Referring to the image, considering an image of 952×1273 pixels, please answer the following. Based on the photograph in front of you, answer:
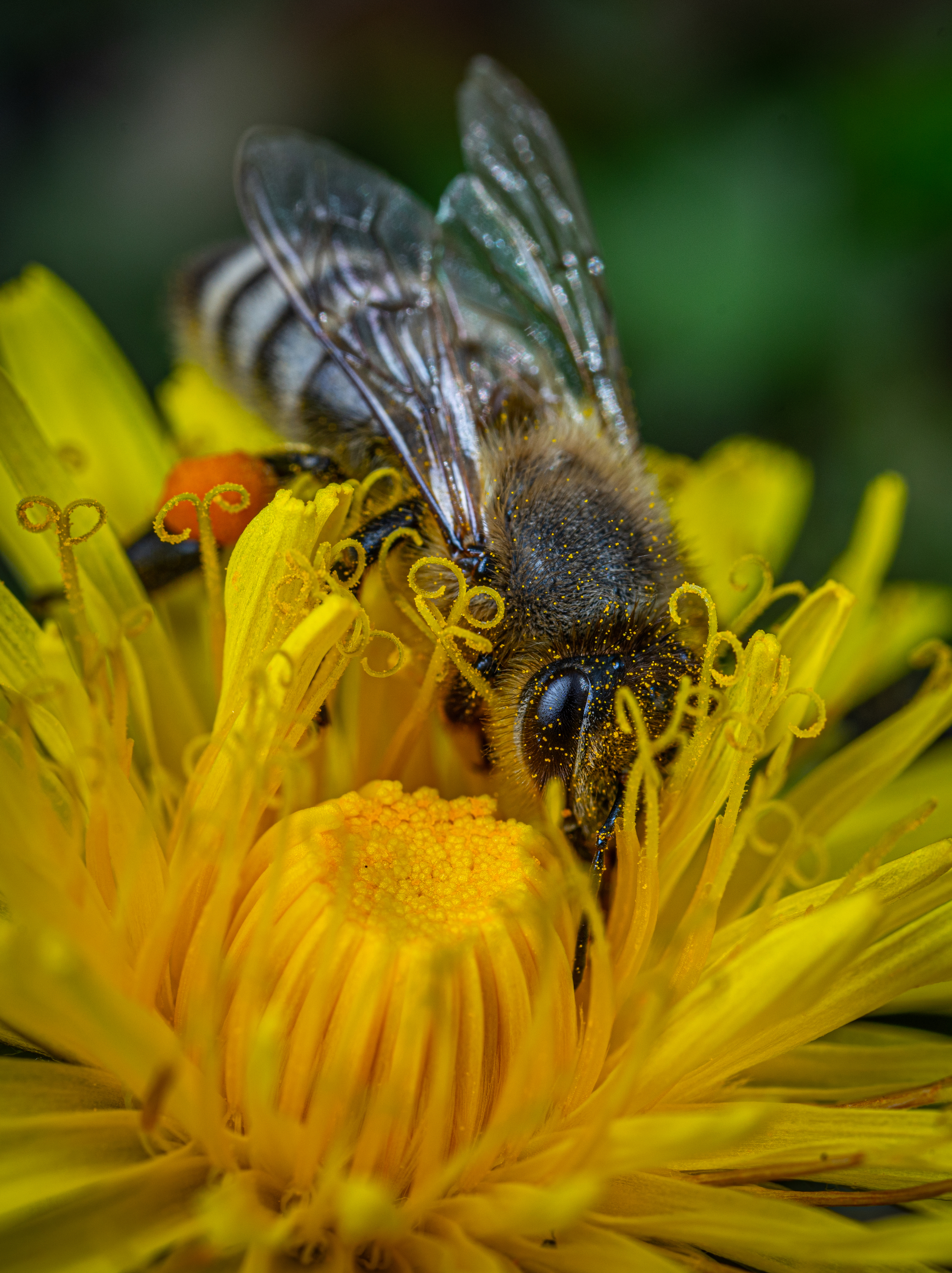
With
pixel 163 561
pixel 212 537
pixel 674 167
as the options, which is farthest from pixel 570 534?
pixel 674 167

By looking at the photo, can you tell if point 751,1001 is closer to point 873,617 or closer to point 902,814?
point 902,814

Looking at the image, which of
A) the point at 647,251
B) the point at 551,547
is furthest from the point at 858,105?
the point at 551,547

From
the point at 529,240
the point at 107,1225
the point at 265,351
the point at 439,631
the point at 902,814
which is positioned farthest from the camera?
the point at 529,240

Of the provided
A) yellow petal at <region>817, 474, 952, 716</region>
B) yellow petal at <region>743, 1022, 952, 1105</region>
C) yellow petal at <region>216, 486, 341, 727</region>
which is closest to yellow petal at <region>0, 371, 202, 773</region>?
yellow petal at <region>216, 486, 341, 727</region>

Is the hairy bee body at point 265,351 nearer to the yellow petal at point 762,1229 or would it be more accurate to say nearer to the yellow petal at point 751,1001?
the yellow petal at point 751,1001

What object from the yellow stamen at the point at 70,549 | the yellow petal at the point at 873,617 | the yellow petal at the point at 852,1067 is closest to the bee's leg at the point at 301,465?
the yellow stamen at the point at 70,549

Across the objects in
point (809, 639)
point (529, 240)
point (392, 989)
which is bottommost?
point (392, 989)

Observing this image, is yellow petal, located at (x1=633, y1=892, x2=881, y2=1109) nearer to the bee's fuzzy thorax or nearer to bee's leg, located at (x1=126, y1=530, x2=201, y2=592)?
the bee's fuzzy thorax
